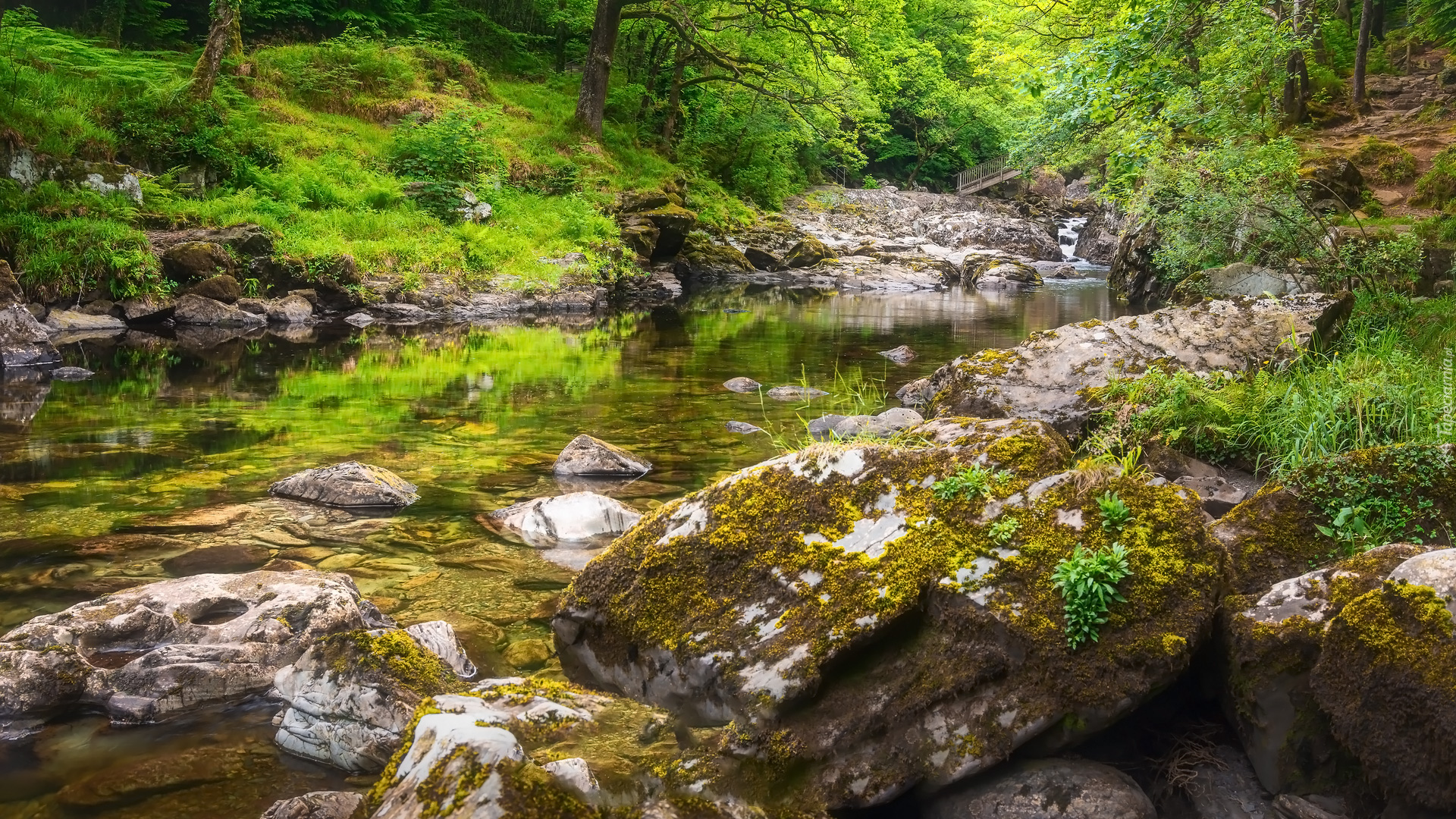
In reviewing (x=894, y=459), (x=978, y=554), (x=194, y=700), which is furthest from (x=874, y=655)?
(x=194, y=700)

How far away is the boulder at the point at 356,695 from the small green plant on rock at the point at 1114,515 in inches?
111

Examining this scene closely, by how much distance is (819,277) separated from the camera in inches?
1321

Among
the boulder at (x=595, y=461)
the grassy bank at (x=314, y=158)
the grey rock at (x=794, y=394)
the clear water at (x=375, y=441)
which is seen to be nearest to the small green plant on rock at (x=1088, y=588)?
the clear water at (x=375, y=441)

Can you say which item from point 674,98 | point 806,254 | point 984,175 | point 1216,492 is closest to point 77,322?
point 1216,492

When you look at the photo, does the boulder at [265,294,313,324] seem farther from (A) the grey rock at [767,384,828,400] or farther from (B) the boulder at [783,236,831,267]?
(B) the boulder at [783,236,831,267]

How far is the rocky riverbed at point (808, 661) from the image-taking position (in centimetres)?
287

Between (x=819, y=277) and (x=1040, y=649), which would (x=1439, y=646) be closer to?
(x=1040, y=649)

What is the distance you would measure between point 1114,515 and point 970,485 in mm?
561

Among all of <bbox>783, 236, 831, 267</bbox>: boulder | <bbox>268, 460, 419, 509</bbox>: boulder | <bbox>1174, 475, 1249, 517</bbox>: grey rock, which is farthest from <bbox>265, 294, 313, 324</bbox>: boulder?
<bbox>783, 236, 831, 267</bbox>: boulder

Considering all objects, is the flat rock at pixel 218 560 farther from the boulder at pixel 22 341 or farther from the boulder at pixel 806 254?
the boulder at pixel 806 254

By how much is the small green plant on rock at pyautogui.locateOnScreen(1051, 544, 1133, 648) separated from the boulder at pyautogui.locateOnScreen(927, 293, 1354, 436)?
395 cm

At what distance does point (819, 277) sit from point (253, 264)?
20429mm

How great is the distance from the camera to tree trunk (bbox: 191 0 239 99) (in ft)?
68.4

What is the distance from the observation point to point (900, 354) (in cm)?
1506
